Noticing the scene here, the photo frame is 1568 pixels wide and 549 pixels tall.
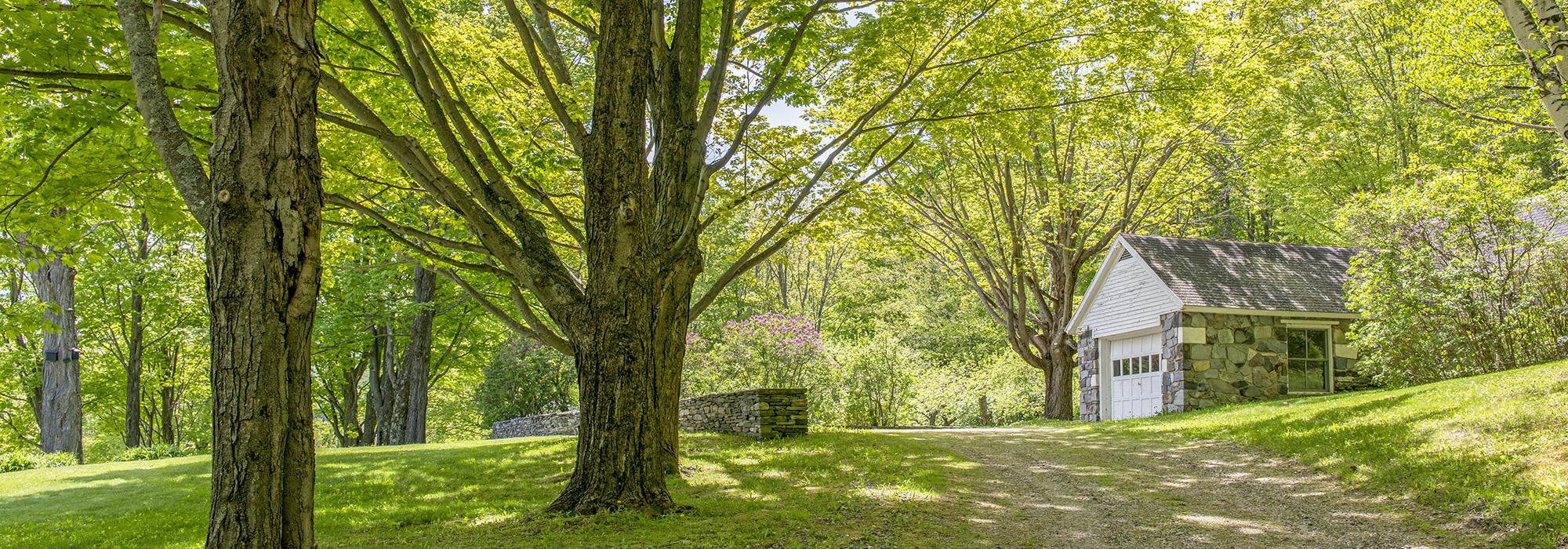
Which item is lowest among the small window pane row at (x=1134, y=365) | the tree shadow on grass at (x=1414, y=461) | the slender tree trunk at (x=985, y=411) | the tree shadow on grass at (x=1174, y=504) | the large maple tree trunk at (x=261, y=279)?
the slender tree trunk at (x=985, y=411)

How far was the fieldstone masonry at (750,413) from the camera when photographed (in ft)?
45.7

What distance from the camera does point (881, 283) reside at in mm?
37625

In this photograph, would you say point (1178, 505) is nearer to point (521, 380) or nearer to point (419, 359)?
point (419, 359)

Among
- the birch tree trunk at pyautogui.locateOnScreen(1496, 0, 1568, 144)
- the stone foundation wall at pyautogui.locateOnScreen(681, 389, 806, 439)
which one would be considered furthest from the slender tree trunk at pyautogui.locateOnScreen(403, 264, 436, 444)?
the birch tree trunk at pyautogui.locateOnScreen(1496, 0, 1568, 144)

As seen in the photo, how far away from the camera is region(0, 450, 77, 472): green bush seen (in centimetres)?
1539

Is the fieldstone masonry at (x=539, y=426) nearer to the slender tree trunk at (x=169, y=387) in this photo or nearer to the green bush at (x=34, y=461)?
the green bush at (x=34, y=461)

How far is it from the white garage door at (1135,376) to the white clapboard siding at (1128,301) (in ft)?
1.51

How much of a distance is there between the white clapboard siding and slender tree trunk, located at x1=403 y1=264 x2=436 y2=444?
52.3 feet

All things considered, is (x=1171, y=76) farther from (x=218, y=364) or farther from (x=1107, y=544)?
(x=218, y=364)

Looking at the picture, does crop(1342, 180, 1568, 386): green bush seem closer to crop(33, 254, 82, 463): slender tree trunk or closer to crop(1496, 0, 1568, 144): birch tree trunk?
crop(1496, 0, 1568, 144): birch tree trunk

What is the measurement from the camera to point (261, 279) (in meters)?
3.78

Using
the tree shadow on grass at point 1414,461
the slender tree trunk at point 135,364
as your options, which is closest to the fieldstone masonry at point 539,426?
the slender tree trunk at point 135,364

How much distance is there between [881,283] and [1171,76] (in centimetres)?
2474

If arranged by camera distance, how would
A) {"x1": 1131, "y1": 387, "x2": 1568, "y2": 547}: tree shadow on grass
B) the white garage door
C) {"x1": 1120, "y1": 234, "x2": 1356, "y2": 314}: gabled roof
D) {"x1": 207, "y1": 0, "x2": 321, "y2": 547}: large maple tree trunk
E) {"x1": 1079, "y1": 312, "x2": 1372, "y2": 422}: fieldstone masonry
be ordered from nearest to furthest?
{"x1": 207, "y1": 0, "x2": 321, "y2": 547}: large maple tree trunk, {"x1": 1131, "y1": 387, "x2": 1568, "y2": 547}: tree shadow on grass, {"x1": 1079, "y1": 312, "x2": 1372, "y2": 422}: fieldstone masonry, {"x1": 1120, "y1": 234, "x2": 1356, "y2": 314}: gabled roof, the white garage door
